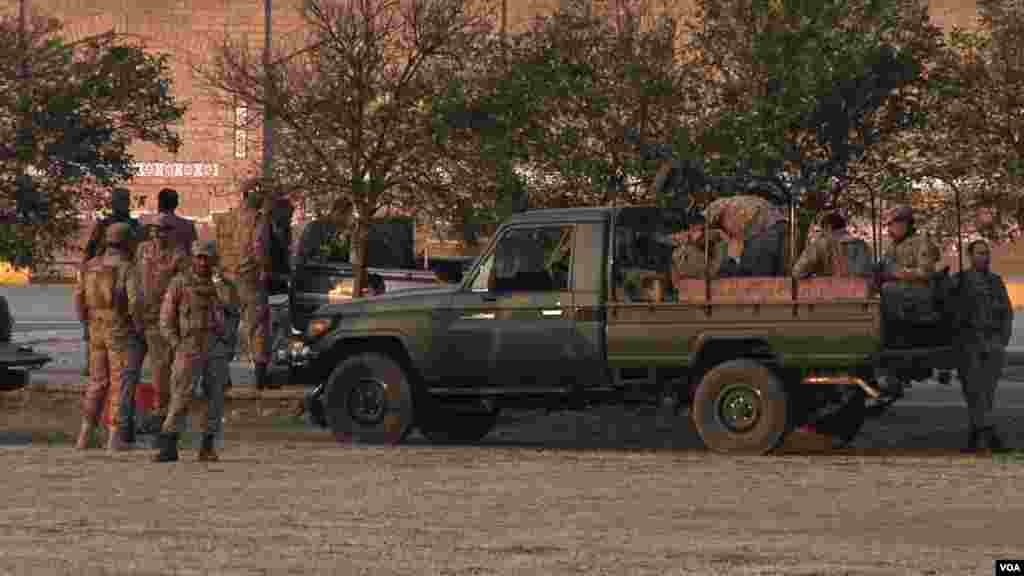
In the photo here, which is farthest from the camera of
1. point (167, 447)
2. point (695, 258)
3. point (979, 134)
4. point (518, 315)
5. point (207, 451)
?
A: point (979, 134)

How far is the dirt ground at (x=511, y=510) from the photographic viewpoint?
11469mm

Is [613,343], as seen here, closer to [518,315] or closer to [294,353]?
[518,315]

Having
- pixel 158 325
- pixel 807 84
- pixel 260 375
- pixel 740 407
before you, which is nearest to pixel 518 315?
pixel 740 407

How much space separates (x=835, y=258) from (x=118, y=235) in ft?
18.0

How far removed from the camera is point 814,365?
17375 mm

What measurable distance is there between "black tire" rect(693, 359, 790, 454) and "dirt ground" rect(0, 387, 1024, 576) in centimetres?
25

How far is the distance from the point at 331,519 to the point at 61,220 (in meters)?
13.3

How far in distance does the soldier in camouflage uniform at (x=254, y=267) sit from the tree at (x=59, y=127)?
13.2 ft

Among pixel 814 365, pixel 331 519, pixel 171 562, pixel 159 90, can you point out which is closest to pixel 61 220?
pixel 159 90

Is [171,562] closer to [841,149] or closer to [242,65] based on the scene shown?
[242,65]

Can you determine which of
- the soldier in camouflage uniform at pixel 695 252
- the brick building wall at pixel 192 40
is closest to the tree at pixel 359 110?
the soldier in camouflage uniform at pixel 695 252

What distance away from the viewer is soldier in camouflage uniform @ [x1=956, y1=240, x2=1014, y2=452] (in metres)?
18.1

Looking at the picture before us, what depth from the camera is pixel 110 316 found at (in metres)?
17.7

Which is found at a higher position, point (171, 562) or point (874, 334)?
point (874, 334)
